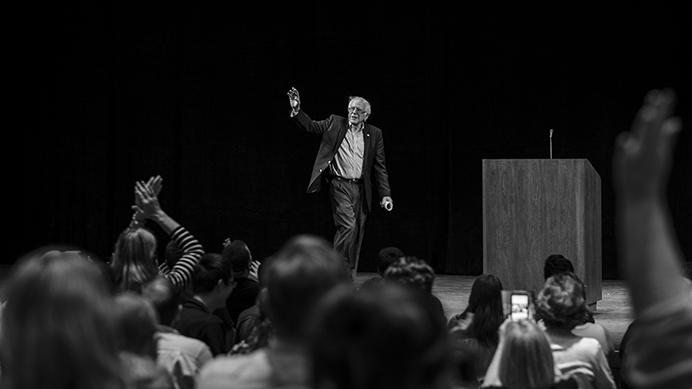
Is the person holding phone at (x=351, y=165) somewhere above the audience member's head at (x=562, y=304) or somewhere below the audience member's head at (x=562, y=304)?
above

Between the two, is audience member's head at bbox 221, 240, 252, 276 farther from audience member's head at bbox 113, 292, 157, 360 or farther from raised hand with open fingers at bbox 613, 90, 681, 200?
raised hand with open fingers at bbox 613, 90, 681, 200

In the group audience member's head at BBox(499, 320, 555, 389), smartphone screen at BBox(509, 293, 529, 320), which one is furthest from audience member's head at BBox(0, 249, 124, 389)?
smartphone screen at BBox(509, 293, 529, 320)

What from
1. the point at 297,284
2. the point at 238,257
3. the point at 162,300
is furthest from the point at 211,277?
the point at 297,284

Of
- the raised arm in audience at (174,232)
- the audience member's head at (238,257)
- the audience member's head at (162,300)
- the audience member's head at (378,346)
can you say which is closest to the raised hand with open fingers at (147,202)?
the raised arm in audience at (174,232)

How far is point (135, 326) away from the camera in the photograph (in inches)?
97.0

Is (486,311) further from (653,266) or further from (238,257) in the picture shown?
(653,266)

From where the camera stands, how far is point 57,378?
62.7 inches

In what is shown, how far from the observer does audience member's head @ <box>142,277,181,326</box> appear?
322 centimetres

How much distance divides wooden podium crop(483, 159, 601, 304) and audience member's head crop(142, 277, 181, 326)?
4.58 metres

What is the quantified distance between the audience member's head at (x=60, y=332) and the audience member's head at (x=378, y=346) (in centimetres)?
40

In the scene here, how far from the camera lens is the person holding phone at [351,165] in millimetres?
8531

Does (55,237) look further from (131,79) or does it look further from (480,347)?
(480,347)

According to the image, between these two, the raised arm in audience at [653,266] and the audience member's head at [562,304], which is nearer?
the raised arm in audience at [653,266]

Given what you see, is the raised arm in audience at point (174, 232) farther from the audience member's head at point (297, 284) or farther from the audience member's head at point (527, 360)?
the audience member's head at point (297, 284)
